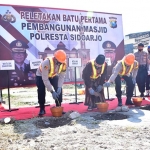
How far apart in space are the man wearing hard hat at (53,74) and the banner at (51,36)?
4.91 feet

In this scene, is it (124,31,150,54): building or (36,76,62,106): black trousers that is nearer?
(36,76,62,106): black trousers

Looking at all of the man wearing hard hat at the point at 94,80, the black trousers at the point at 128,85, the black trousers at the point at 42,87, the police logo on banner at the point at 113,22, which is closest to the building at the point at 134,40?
the police logo on banner at the point at 113,22

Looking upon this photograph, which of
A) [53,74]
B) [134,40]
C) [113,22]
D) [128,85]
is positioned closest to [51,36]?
[113,22]

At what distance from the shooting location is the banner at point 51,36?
6148 millimetres

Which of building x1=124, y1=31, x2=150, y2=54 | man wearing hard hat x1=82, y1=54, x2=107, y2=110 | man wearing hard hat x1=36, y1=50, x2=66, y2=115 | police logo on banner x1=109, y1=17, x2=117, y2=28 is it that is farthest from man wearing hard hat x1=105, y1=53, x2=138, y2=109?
building x1=124, y1=31, x2=150, y2=54

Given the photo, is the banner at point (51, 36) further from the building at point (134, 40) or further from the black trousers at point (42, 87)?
the building at point (134, 40)

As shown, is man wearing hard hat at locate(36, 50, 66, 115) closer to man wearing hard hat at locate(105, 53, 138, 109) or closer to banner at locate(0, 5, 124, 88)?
man wearing hard hat at locate(105, 53, 138, 109)

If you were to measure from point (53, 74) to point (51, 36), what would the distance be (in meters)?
2.18

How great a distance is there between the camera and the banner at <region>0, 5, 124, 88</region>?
242 inches

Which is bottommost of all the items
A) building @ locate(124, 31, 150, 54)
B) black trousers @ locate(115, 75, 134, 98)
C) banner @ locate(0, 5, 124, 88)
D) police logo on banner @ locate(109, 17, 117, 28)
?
black trousers @ locate(115, 75, 134, 98)

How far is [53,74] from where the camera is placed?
4680 millimetres

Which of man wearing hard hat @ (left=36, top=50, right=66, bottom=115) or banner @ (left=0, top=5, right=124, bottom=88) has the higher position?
banner @ (left=0, top=5, right=124, bottom=88)

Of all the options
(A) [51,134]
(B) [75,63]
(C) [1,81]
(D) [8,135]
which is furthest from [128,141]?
(C) [1,81]

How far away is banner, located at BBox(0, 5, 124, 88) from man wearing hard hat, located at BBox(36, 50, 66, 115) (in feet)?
4.91
